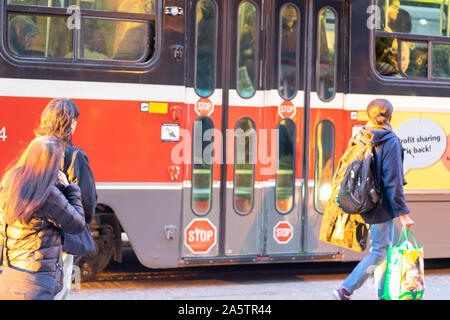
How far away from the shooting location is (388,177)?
19.1 ft

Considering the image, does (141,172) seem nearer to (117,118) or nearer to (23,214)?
(117,118)

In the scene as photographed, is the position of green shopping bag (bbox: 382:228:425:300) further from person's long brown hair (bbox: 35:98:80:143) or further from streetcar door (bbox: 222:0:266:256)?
person's long brown hair (bbox: 35:98:80:143)

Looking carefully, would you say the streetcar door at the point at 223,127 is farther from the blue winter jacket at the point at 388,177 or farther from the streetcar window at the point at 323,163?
the blue winter jacket at the point at 388,177

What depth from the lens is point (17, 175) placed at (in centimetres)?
374

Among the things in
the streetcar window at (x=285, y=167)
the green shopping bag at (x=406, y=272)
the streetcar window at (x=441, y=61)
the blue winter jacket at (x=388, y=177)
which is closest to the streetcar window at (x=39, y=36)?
the streetcar window at (x=285, y=167)

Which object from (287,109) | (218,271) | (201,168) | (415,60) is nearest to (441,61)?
(415,60)

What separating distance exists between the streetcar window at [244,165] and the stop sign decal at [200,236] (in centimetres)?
34

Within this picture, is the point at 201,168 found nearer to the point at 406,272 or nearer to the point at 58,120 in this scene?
the point at 406,272

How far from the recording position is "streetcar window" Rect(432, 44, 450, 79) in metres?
7.75

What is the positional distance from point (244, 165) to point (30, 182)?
361 centimetres

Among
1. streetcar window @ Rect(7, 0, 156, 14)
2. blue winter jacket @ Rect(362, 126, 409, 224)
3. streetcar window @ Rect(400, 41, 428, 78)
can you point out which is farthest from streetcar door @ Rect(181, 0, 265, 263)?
streetcar window @ Rect(400, 41, 428, 78)

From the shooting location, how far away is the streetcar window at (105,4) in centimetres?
645

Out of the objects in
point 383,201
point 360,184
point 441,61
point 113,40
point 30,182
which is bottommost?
point 383,201

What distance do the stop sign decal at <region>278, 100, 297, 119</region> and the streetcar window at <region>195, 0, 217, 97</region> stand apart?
2.48 feet
